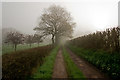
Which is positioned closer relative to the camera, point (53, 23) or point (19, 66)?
point (19, 66)

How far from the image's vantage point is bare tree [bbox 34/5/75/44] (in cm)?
3025

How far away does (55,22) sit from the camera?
31.0 meters

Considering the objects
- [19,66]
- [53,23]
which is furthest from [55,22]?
[19,66]

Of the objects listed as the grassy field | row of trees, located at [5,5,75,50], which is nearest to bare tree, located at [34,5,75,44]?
row of trees, located at [5,5,75,50]

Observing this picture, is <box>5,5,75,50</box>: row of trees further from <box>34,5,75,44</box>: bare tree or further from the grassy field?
the grassy field

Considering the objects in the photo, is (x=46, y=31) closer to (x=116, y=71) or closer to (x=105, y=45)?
(x=105, y=45)

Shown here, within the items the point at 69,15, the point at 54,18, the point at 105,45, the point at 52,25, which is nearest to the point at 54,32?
the point at 52,25

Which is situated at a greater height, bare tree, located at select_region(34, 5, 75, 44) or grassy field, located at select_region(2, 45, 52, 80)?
bare tree, located at select_region(34, 5, 75, 44)

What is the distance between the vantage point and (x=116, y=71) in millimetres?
5246

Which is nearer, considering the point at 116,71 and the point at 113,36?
the point at 116,71

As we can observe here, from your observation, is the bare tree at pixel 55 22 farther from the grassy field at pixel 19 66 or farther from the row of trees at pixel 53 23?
the grassy field at pixel 19 66

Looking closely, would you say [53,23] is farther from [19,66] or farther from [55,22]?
[19,66]

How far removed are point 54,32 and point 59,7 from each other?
9444 mm

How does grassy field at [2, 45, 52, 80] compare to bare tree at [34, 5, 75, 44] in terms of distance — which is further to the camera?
bare tree at [34, 5, 75, 44]
